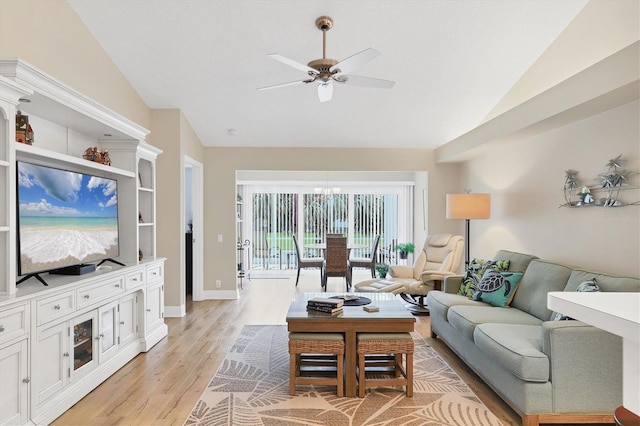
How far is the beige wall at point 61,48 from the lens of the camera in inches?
110

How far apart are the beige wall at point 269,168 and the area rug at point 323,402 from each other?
111 inches

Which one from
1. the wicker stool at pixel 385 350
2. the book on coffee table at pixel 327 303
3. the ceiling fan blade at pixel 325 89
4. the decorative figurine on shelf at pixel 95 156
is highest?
the ceiling fan blade at pixel 325 89

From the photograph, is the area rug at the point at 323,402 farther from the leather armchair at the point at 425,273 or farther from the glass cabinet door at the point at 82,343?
the leather armchair at the point at 425,273

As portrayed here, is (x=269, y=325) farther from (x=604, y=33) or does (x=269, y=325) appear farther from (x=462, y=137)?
(x=604, y=33)

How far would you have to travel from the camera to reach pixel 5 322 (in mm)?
2080

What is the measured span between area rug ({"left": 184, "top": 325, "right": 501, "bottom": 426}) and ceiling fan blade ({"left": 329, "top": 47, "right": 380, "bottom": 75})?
2.41m

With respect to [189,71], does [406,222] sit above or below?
below

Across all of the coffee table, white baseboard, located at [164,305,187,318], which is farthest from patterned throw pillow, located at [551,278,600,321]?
white baseboard, located at [164,305,187,318]

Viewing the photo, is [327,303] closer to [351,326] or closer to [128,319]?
[351,326]

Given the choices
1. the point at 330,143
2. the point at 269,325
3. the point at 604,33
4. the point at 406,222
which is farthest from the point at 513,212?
the point at 406,222

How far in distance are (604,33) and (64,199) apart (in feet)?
14.4

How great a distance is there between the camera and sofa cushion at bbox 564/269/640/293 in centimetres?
245

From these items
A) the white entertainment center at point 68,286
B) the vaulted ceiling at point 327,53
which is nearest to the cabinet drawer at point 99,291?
the white entertainment center at point 68,286

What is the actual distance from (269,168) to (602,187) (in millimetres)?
4378
